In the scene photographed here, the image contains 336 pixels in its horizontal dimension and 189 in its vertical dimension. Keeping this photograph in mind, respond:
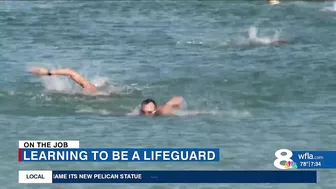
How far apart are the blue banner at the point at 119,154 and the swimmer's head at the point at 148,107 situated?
228 cm

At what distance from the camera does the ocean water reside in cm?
2200

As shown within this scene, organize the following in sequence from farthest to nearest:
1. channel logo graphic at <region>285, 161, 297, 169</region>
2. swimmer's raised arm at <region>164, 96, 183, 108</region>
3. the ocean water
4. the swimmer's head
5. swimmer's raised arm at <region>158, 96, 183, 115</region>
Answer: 1. swimmer's raised arm at <region>164, 96, 183, 108</region>
2. swimmer's raised arm at <region>158, 96, 183, 115</region>
3. the swimmer's head
4. the ocean water
5. channel logo graphic at <region>285, 161, 297, 169</region>

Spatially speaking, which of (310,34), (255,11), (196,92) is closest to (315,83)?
(196,92)

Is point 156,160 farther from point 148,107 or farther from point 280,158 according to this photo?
point 148,107

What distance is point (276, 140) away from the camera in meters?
22.1

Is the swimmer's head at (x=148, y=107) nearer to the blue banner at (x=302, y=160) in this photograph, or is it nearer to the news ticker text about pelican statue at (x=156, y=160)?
the news ticker text about pelican statue at (x=156, y=160)

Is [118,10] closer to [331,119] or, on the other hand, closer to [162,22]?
[162,22]

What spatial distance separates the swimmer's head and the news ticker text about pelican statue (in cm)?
222

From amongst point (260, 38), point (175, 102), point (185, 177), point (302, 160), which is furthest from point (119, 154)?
point (260, 38)

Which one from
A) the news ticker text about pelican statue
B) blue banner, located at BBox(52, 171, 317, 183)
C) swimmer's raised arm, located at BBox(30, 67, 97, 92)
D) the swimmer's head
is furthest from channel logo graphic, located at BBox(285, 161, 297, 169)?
swimmer's raised arm, located at BBox(30, 67, 97, 92)

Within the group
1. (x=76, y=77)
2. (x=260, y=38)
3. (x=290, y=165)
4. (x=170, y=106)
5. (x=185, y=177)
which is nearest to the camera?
(x=185, y=177)

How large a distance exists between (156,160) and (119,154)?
2.02ft

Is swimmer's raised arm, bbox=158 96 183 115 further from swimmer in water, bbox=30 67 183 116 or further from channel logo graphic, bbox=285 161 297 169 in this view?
channel logo graphic, bbox=285 161 297 169

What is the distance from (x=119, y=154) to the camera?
66.9ft
